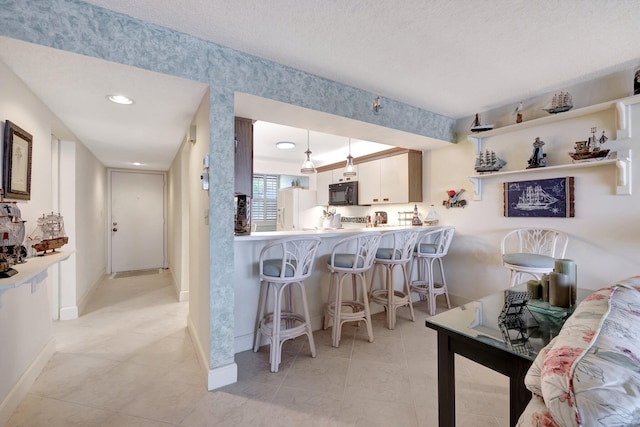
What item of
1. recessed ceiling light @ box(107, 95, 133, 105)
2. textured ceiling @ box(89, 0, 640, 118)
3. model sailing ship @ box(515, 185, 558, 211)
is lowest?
model sailing ship @ box(515, 185, 558, 211)

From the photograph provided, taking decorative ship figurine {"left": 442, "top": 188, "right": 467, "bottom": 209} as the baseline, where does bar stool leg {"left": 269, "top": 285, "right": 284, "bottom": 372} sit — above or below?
below

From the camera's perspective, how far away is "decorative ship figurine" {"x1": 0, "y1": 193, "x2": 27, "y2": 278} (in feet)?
4.36

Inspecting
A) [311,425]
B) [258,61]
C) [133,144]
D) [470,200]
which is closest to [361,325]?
[311,425]

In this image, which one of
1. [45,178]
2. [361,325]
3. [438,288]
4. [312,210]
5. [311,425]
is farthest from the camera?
[312,210]

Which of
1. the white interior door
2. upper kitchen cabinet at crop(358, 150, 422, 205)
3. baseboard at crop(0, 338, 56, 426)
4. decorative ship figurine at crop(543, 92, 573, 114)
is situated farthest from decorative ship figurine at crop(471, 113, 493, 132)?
the white interior door

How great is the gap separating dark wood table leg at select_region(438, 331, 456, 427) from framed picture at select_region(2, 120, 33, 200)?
7.74ft

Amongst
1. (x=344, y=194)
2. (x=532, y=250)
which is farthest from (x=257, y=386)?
(x=344, y=194)

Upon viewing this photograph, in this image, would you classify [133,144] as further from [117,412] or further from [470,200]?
[470,200]

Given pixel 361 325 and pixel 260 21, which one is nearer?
pixel 260 21

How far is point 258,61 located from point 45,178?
1.87 metres

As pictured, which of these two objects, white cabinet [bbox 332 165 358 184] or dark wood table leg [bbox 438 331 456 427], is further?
white cabinet [bbox 332 165 358 184]

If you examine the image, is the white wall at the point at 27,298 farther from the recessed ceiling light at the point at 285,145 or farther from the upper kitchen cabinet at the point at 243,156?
the recessed ceiling light at the point at 285,145

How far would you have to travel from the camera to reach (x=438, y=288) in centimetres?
333

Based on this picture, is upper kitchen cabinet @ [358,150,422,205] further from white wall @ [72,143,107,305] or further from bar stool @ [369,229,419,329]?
white wall @ [72,143,107,305]
